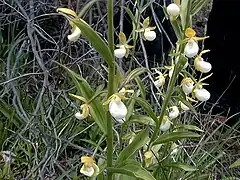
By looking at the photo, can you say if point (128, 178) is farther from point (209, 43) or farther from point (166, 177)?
point (209, 43)

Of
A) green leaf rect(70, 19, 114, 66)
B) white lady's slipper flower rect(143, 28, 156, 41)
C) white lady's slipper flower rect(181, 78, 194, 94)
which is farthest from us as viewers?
white lady's slipper flower rect(143, 28, 156, 41)

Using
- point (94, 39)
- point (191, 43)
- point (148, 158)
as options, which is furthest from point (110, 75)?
point (148, 158)

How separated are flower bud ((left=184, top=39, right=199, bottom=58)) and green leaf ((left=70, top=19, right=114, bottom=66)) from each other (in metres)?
0.18

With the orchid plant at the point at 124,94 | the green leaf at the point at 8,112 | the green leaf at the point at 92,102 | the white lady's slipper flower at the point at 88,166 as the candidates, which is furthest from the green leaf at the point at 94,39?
the green leaf at the point at 8,112

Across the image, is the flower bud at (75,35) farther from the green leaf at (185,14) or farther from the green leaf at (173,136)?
the green leaf at (173,136)

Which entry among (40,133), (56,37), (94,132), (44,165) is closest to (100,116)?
(44,165)

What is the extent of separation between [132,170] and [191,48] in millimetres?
318

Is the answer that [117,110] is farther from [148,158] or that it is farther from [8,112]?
[8,112]

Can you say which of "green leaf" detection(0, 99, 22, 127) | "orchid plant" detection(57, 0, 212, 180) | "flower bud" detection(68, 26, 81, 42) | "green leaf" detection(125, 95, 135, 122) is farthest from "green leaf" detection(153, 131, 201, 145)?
"green leaf" detection(0, 99, 22, 127)

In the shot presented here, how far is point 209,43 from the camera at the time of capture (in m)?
2.45

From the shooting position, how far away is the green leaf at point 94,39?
1.03 m

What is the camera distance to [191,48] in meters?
1.14

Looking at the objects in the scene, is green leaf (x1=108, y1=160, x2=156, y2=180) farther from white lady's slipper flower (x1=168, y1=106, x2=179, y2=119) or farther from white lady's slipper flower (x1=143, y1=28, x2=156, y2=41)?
white lady's slipper flower (x1=143, y1=28, x2=156, y2=41)

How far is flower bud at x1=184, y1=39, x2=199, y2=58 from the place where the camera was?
1135mm
